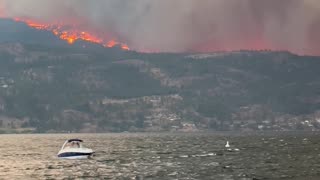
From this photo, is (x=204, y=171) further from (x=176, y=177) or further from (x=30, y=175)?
(x=30, y=175)

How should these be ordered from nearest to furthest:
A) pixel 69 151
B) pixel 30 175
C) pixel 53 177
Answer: pixel 53 177 < pixel 30 175 < pixel 69 151

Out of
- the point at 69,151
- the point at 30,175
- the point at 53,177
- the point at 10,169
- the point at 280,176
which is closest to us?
the point at 280,176

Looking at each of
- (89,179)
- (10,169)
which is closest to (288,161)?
(89,179)

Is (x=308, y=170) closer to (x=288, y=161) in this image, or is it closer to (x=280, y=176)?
(x=280, y=176)

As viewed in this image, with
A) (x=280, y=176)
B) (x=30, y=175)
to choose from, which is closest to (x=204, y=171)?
(x=280, y=176)

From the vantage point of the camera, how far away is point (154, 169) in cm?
14025

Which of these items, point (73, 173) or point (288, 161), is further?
point (288, 161)

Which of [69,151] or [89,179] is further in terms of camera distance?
[69,151]

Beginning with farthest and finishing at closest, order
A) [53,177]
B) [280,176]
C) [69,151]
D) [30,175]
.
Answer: [69,151], [30,175], [53,177], [280,176]

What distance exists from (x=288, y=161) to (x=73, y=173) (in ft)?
217

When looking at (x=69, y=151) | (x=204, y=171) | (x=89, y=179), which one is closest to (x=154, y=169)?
(x=204, y=171)

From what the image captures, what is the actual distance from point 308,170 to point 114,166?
2171 inches

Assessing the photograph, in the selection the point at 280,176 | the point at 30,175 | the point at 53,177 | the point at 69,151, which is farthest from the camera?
the point at 69,151

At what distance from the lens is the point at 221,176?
11862cm
